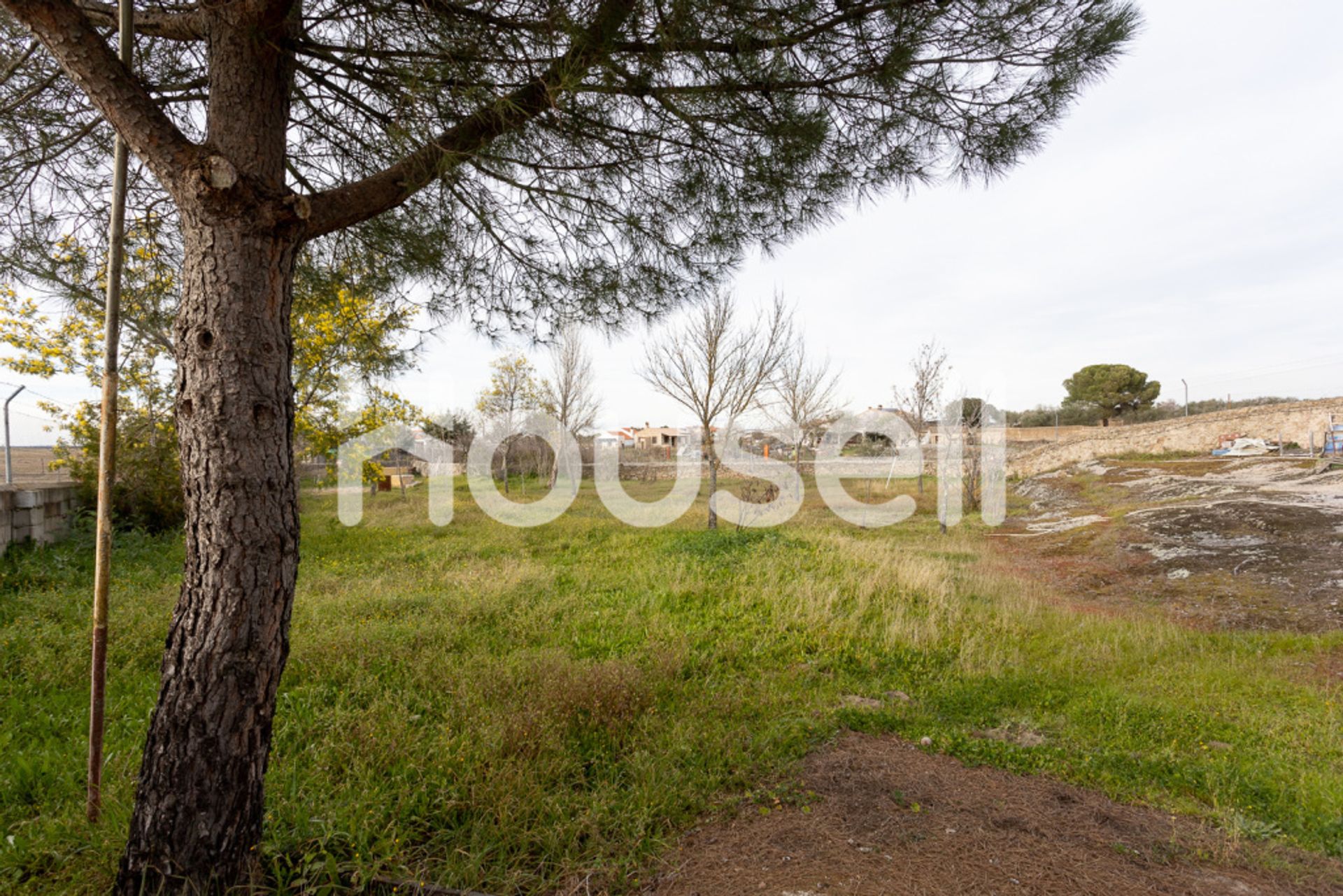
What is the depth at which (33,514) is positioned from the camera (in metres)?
6.26

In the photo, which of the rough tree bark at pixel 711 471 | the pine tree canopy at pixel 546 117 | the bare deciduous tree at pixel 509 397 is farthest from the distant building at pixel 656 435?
the pine tree canopy at pixel 546 117

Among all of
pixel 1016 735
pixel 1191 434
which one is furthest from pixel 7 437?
pixel 1191 434

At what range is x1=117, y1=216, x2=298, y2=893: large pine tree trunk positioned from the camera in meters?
1.78

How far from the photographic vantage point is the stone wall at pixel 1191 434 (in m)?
20.8

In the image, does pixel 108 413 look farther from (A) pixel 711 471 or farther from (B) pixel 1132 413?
(B) pixel 1132 413

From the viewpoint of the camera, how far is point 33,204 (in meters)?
3.35

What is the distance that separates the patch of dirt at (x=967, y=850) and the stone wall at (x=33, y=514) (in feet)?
24.5

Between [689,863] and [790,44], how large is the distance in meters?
3.11

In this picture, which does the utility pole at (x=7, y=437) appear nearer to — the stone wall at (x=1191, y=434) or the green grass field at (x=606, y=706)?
the green grass field at (x=606, y=706)

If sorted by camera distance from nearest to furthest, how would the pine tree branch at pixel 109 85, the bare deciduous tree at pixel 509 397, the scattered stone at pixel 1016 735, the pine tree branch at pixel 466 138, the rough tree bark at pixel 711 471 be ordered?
1. the pine tree branch at pixel 109 85
2. the pine tree branch at pixel 466 138
3. the scattered stone at pixel 1016 735
4. the rough tree bark at pixel 711 471
5. the bare deciduous tree at pixel 509 397

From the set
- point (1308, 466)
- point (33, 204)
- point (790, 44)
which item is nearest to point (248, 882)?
point (790, 44)

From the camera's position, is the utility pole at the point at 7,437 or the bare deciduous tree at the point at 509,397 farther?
the bare deciduous tree at the point at 509,397

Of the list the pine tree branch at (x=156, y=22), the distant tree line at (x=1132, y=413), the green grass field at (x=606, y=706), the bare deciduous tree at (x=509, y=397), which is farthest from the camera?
the distant tree line at (x=1132, y=413)

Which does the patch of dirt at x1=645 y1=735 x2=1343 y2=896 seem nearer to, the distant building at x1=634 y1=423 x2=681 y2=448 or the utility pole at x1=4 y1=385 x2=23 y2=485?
the utility pole at x1=4 y1=385 x2=23 y2=485
